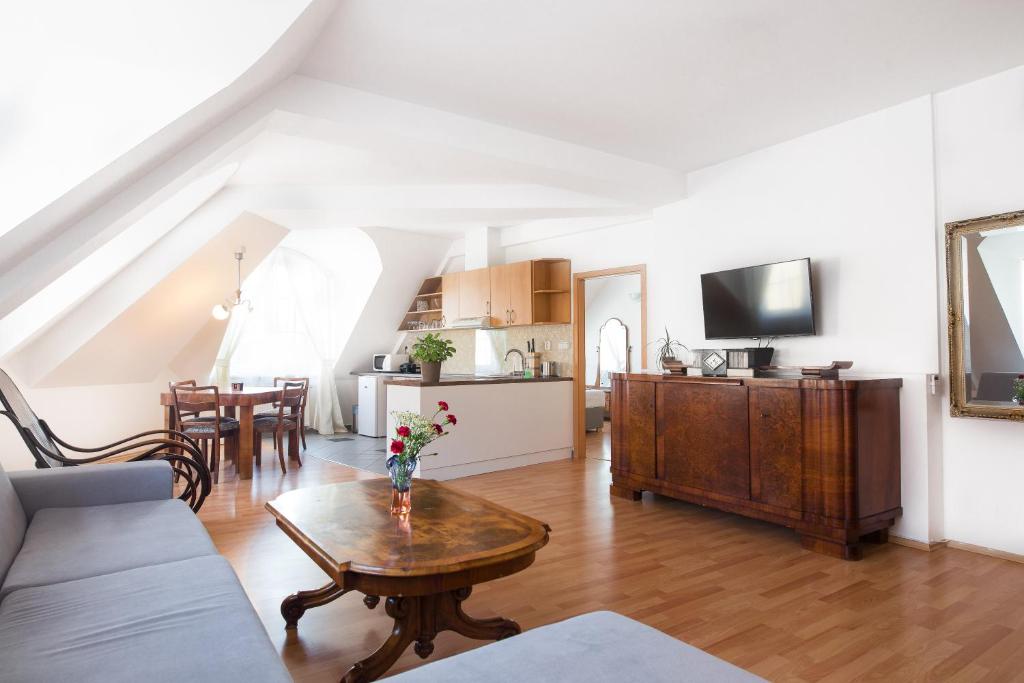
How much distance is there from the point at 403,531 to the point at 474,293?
17.8 ft

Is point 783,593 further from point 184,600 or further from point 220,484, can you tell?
point 220,484

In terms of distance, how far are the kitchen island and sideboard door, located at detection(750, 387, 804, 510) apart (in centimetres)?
270

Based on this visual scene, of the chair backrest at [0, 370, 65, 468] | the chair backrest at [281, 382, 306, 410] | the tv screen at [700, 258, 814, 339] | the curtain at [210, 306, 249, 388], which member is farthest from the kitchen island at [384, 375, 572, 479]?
the curtain at [210, 306, 249, 388]

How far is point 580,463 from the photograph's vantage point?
630 cm

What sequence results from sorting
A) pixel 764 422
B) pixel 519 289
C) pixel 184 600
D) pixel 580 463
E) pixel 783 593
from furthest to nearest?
pixel 519 289 < pixel 580 463 < pixel 764 422 < pixel 783 593 < pixel 184 600

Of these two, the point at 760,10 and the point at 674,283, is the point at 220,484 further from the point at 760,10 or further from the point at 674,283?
the point at 760,10

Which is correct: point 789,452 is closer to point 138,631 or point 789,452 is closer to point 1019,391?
point 1019,391

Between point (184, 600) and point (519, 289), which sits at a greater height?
point (519, 289)

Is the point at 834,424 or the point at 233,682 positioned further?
the point at 834,424

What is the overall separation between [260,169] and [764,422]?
168 inches

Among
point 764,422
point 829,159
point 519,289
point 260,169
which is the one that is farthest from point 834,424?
point 260,169

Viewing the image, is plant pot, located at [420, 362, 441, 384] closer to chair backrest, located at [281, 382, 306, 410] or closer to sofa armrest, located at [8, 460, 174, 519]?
chair backrest, located at [281, 382, 306, 410]

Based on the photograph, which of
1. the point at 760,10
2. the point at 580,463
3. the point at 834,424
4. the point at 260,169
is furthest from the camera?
the point at 580,463

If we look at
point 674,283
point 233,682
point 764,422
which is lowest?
point 233,682
